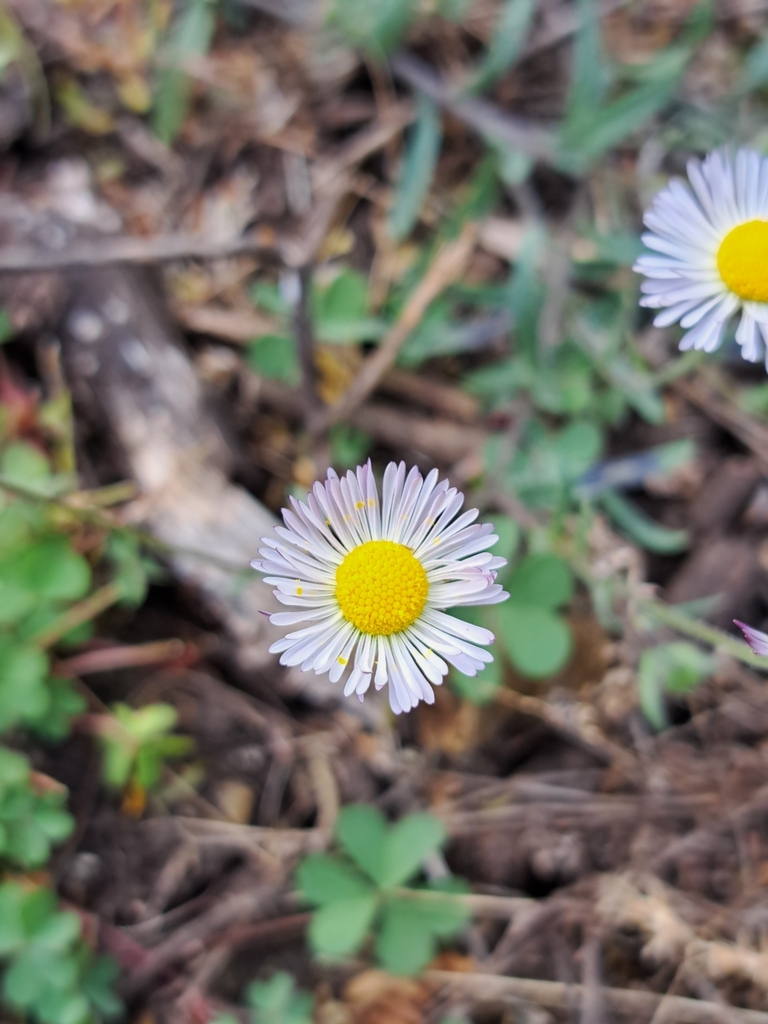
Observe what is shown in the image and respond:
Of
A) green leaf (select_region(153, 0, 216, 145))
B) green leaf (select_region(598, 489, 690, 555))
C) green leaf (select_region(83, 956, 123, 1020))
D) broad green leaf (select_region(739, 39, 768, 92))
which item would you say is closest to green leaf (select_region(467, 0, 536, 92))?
broad green leaf (select_region(739, 39, 768, 92))

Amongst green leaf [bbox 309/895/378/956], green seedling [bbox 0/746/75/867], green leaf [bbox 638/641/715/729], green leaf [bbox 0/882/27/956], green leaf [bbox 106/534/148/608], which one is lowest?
green leaf [bbox 0/882/27/956]

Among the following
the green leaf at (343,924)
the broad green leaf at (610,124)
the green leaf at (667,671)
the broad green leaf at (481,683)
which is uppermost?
the broad green leaf at (610,124)

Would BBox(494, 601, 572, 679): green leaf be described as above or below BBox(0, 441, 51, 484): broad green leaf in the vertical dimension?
above

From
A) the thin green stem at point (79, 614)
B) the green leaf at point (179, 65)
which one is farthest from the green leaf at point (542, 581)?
the green leaf at point (179, 65)

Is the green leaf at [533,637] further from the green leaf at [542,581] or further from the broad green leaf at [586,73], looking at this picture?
the broad green leaf at [586,73]

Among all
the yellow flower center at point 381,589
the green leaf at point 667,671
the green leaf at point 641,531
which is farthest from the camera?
the green leaf at point 641,531

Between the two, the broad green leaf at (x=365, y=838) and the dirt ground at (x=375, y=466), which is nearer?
the broad green leaf at (x=365, y=838)

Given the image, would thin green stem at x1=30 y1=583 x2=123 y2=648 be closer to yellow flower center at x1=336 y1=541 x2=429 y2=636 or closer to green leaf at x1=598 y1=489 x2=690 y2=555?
yellow flower center at x1=336 y1=541 x2=429 y2=636

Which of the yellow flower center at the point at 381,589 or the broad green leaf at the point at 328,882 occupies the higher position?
the yellow flower center at the point at 381,589
